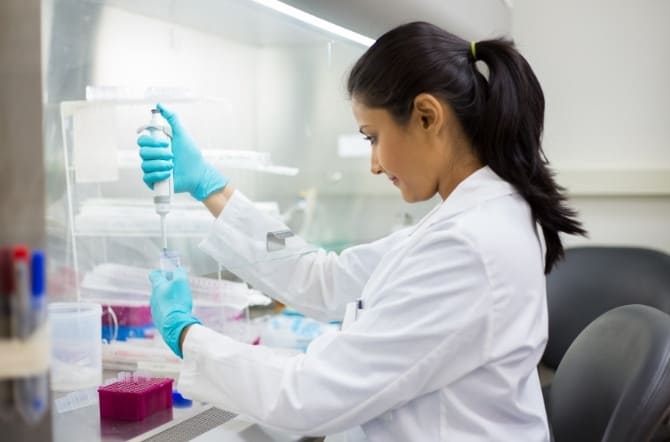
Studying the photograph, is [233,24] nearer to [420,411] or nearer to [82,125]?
[82,125]

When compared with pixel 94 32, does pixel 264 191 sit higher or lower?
lower

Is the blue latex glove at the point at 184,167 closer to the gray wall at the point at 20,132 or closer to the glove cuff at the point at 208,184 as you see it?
the glove cuff at the point at 208,184

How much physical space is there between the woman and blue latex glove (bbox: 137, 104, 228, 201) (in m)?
0.01

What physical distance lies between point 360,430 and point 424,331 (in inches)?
11.9

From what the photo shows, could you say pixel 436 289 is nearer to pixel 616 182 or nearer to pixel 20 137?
pixel 20 137

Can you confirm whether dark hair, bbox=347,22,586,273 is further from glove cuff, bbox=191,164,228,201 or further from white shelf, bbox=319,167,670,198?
white shelf, bbox=319,167,670,198

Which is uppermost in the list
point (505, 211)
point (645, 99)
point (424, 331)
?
point (645, 99)

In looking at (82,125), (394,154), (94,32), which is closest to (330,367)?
(394,154)

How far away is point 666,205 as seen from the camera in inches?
95.7

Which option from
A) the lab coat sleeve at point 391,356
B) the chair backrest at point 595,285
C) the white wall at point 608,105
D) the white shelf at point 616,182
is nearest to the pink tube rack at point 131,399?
the lab coat sleeve at point 391,356

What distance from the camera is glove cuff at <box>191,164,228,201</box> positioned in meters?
1.37

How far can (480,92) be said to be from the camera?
43.1 inches

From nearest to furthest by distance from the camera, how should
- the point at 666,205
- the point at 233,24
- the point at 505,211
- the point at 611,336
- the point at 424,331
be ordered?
the point at 424,331 → the point at 505,211 → the point at 611,336 → the point at 233,24 → the point at 666,205

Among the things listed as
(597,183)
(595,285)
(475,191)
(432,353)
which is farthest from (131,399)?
(597,183)
